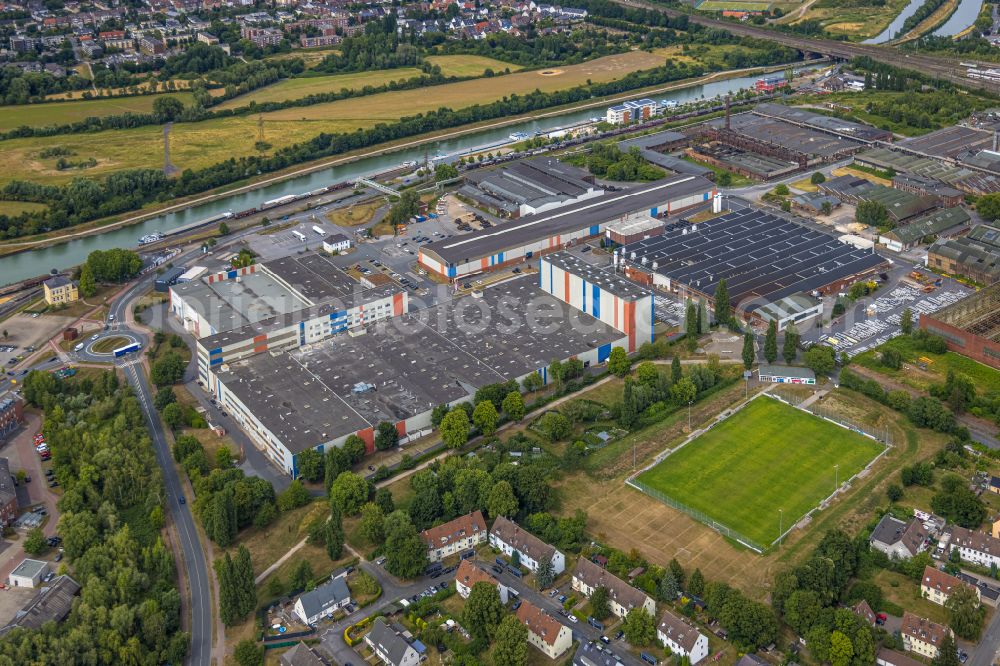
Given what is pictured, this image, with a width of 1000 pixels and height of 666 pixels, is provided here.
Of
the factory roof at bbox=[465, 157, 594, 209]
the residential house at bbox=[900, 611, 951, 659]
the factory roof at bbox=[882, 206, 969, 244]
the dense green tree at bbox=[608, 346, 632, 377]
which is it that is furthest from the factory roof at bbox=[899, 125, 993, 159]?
the residential house at bbox=[900, 611, 951, 659]

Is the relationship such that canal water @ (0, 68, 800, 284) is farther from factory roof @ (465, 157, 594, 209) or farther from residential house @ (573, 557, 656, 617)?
residential house @ (573, 557, 656, 617)

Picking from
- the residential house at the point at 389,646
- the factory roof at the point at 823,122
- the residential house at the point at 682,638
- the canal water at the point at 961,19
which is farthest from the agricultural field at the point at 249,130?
the residential house at the point at 682,638

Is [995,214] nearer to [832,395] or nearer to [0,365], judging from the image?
[832,395]

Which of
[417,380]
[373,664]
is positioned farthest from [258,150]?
[373,664]

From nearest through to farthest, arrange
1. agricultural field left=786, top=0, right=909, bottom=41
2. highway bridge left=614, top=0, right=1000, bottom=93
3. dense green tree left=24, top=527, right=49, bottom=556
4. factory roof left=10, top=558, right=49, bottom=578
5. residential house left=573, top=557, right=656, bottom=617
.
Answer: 1. residential house left=573, top=557, right=656, bottom=617
2. factory roof left=10, top=558, right=49, bottom=578
3. dense green tree left=24, top=527, right=49, bottom=556
4. highway bridge left=614, top=0, right=1000, bottom=93
5. agricultural field left=786, top=0, right=909, bottom=41

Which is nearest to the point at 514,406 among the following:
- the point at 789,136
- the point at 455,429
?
the point at 455,429

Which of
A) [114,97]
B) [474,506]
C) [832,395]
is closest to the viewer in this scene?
[474,506]

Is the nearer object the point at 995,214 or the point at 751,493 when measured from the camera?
the point at 751,493
